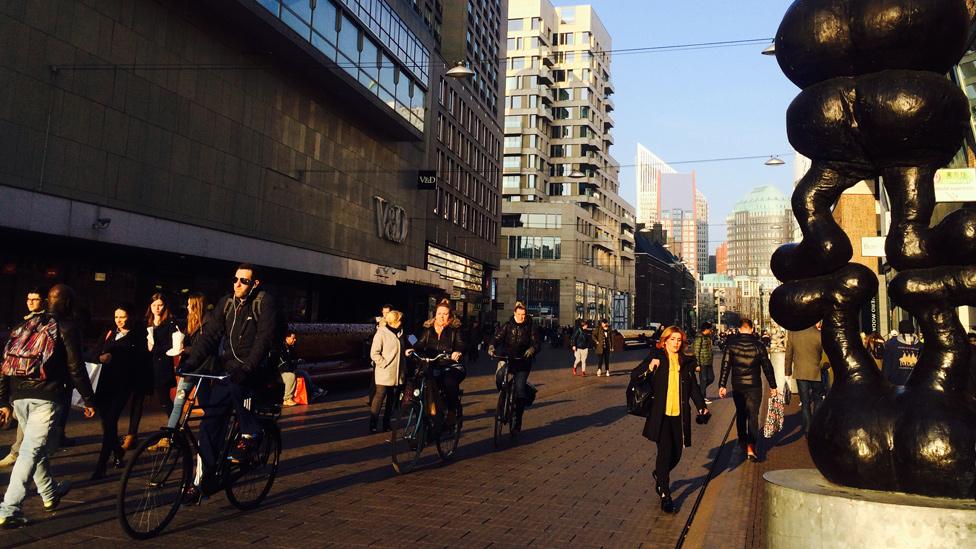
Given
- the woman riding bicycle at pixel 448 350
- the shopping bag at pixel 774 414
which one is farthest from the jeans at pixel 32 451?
the shopping bag at pixel 774 414

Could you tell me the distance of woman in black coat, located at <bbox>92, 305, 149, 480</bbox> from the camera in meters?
7.42

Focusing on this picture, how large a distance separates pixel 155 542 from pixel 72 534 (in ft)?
2.04

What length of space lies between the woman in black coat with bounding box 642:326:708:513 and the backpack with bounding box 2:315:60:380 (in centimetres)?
499

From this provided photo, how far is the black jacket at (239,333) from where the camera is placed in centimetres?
579

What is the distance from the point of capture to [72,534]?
205 inches

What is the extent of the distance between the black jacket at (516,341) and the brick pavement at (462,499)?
4.09ft

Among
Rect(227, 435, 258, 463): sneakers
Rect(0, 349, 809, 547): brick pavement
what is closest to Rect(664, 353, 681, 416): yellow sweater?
Rect(0, 349, 809, 547): brick pavement

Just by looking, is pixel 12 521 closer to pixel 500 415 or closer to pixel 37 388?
pixel 37 388

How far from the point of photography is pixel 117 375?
25.0 feet

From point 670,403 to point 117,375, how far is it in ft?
18.4

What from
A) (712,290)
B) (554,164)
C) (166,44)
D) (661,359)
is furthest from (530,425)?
(712,290)

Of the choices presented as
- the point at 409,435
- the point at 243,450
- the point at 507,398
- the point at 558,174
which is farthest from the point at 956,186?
the point at 558,174

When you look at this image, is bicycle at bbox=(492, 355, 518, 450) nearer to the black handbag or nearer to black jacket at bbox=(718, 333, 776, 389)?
black jacket at bbox=(718, 333, 776, 389)

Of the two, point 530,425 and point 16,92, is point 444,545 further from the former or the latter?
point 16,92
